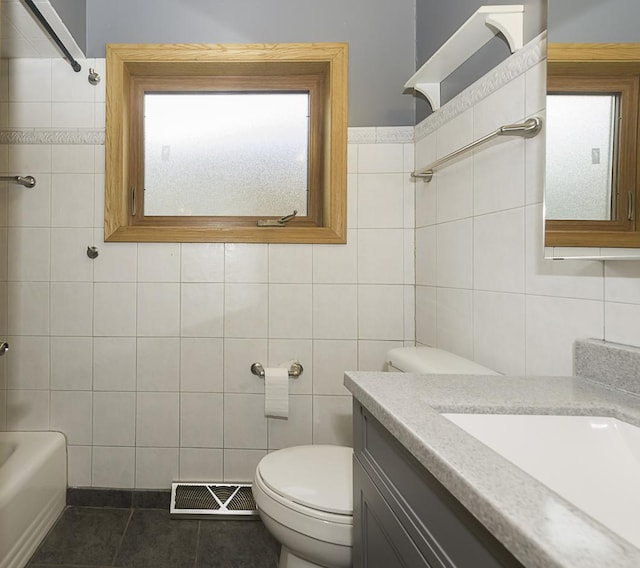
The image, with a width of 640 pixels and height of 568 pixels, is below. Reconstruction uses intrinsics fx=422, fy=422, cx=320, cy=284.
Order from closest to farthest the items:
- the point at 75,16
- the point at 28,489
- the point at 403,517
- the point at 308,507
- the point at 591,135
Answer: the point at 403,517, the point at 591,135, the point at 308,507, the point at 28,489, the point at 75,16

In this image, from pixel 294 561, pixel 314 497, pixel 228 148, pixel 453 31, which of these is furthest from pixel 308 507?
pixel 453 31

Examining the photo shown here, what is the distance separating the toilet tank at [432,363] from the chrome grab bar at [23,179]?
1679 mm

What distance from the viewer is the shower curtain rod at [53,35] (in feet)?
5.00

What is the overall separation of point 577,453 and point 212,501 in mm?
1580

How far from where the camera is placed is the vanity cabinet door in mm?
666

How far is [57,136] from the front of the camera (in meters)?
1.86

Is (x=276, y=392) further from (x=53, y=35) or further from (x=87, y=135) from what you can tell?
(x=53, y=35)

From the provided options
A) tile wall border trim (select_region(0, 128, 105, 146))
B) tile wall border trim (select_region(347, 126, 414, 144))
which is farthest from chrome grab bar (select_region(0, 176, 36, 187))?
tile wall border trim (select_region(347, 126, 414, 144))

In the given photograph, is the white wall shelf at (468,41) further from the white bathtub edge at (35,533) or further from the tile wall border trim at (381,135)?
the white bathtub edge at (35,533)

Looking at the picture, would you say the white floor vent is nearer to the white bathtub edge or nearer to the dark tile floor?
the dark tile floor

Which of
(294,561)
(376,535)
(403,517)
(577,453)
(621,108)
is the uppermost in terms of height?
(621,108)

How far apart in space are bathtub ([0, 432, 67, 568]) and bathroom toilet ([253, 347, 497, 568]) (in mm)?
864

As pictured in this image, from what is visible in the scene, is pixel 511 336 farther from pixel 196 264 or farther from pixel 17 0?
pixel 17 0

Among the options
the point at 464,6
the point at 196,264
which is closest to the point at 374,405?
the point at 196,264
